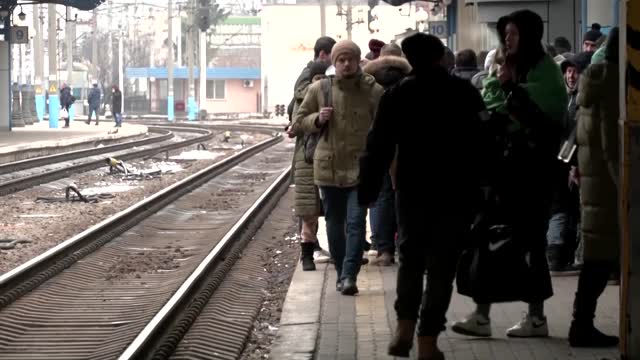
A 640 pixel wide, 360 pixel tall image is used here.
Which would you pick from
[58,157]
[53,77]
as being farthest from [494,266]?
[53,77]

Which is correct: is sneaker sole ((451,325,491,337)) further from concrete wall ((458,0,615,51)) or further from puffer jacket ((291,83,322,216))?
concrete wall ((458,0,615,51))

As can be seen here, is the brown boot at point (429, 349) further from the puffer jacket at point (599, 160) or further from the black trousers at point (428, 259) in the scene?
the puffer jacket at point (599, 160)

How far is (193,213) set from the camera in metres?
18.1

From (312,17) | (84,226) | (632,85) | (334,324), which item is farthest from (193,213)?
(312,17)

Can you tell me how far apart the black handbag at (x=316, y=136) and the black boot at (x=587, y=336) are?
269 centimetres

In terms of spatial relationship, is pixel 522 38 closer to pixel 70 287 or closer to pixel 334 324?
pixel 334 324

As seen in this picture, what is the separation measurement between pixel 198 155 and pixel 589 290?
2694cm

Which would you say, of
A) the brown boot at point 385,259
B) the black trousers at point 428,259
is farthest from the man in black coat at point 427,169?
the brown boot at point 385,259

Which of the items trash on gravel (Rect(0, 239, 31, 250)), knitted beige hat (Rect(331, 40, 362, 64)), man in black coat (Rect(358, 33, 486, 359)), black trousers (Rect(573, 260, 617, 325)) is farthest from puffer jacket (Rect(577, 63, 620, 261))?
trash on gravel (Rect(0, 239, 31, 250))

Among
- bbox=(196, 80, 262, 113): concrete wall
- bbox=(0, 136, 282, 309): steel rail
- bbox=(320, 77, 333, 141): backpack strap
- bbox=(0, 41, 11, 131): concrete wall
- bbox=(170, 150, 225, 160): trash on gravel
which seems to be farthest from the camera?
bbox=(196, 80, 262, 113): concrete wall

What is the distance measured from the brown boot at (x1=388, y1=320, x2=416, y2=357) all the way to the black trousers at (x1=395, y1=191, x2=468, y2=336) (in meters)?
0.03

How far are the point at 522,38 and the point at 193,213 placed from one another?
35.9 ft

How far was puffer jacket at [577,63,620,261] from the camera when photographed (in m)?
7.14

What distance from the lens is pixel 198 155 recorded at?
34000mm
